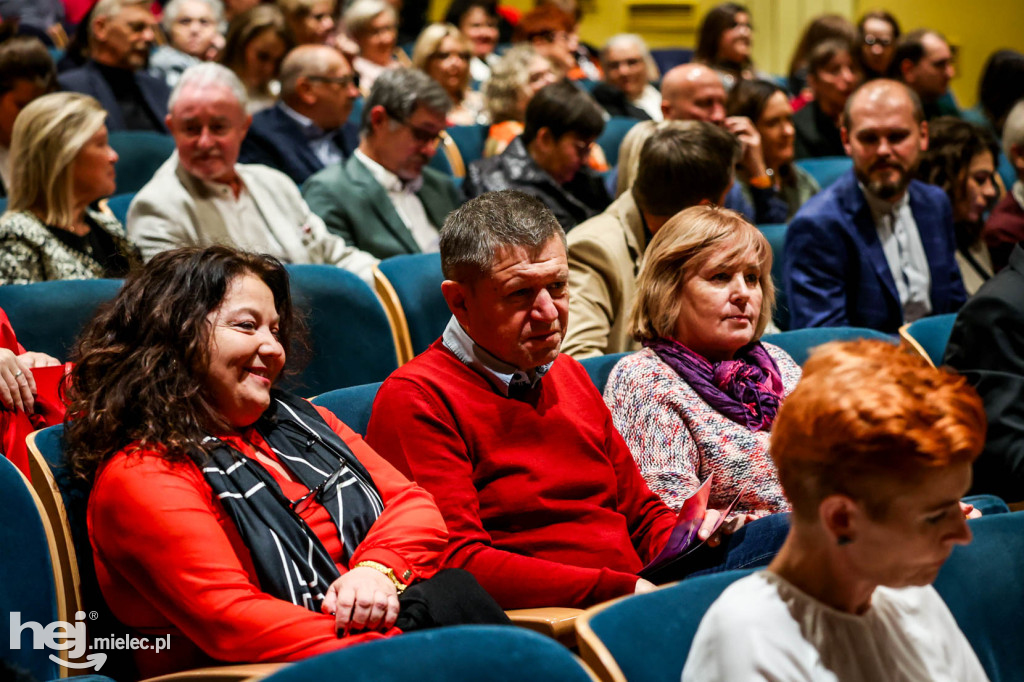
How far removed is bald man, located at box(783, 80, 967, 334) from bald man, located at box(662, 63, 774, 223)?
1.73 feet

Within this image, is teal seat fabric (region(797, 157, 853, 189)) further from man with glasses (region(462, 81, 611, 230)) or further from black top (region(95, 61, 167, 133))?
black top (region(95, 61, 167, 133))

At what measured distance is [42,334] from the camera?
2.29 meters

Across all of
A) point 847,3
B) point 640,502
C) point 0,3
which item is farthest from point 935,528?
point 847,3

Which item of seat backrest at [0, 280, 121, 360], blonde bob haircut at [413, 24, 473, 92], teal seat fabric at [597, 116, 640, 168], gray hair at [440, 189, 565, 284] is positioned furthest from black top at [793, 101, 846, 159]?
seat backrest at [0, 280, 121, 360]

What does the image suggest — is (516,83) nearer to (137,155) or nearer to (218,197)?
(137,155)

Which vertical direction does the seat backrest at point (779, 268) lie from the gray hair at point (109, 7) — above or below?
below

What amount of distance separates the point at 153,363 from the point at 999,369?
1613mm

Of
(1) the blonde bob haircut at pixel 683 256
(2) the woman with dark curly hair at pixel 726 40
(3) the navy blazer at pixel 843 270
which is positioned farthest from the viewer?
(2) the woman with dark curly hair at pixel 726 40

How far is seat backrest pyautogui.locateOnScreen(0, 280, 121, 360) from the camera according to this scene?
2275mm

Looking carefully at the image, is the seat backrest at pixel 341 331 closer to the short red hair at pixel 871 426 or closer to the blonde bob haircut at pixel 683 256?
the blonde bob haircut at pixel 683 256

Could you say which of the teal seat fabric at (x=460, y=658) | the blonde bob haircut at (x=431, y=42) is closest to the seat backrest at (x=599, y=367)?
the teal seat fabric at (x=460, y=658)

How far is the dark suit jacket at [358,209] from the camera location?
354 cm

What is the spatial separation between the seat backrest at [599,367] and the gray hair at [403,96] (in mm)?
1686

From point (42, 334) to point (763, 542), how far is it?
1483mm
